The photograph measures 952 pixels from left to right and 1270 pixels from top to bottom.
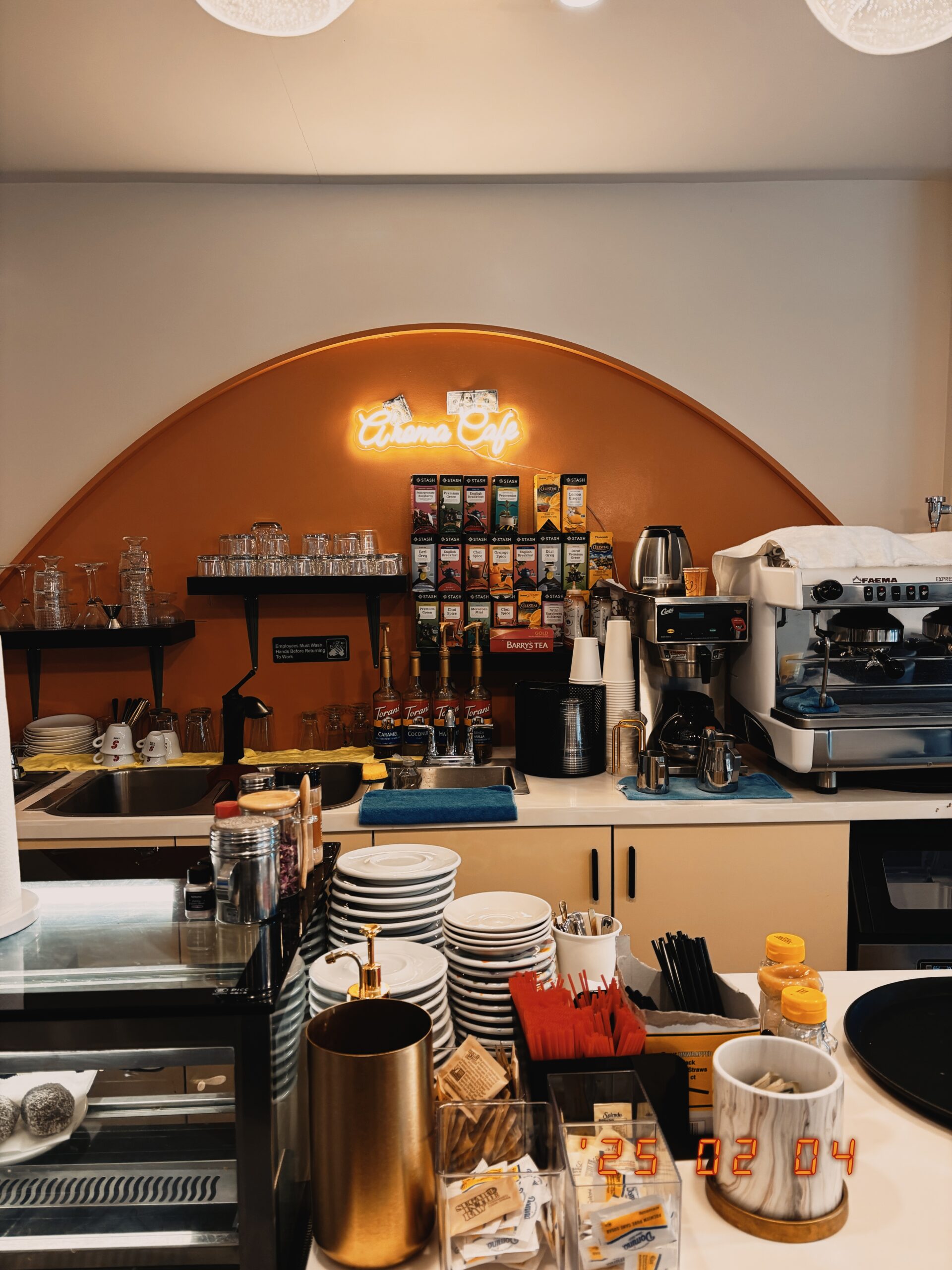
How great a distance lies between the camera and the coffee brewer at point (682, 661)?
2.84m

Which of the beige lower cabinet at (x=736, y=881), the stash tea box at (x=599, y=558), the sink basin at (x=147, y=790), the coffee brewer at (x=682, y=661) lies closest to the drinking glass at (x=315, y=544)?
the sink basin at (x=147, y=790)

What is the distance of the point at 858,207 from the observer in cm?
333

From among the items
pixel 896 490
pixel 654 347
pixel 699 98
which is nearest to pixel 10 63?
pixel 699 98

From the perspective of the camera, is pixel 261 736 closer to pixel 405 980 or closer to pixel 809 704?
pixel 809 704

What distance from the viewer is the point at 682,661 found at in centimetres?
290

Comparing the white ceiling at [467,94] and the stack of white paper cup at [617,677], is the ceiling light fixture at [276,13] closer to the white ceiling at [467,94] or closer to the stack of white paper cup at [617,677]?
the white ceiling at [467,94]

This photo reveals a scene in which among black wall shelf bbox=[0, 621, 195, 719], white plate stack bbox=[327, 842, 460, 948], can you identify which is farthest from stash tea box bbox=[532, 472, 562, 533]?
white plate stack bbox=[327, 842, 460, 948]

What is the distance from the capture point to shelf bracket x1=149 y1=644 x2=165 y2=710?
3.33 m

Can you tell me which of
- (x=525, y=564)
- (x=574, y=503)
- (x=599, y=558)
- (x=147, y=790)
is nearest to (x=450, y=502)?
(x=525, y=564)

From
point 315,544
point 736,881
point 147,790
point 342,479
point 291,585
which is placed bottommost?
point 736,881

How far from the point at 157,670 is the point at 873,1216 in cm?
286

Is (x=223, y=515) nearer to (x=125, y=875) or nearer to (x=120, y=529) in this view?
(x=120, y=529)

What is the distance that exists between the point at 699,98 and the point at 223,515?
2.02 m

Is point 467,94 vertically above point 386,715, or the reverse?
point 467,94
